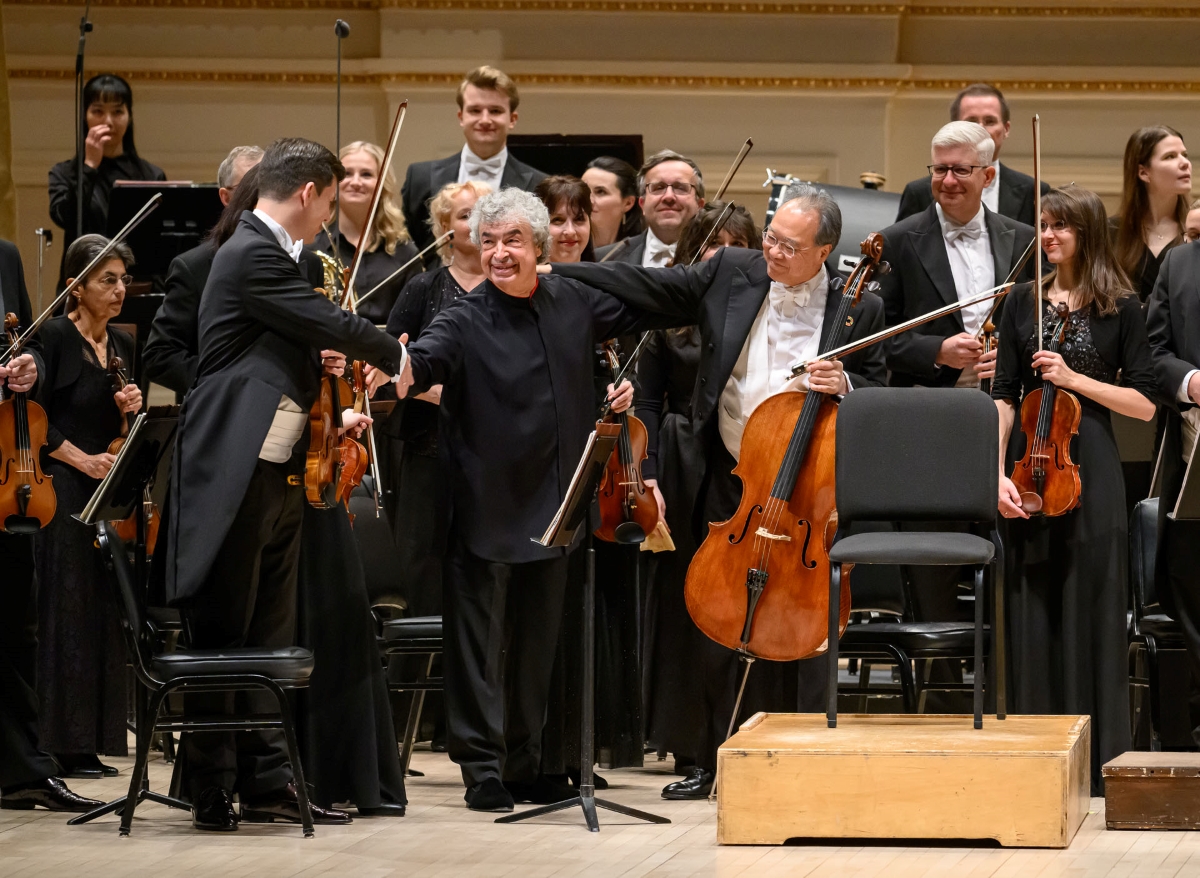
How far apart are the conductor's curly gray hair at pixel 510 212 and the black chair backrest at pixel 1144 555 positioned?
1648mm

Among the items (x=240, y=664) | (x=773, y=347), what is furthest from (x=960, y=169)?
(x=240, y=664)

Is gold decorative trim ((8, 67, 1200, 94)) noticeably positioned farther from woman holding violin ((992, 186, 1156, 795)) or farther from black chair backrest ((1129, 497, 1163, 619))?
black chair backrest ((1129, 497, 1163, 619))

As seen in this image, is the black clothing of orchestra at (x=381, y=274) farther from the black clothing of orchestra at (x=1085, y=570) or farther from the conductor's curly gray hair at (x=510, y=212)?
the black clothing of orchestra at (x=1085, y=570)

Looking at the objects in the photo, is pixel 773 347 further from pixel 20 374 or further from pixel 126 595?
pixel 20 374

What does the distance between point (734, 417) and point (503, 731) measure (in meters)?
0.91

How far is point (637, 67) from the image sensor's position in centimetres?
744

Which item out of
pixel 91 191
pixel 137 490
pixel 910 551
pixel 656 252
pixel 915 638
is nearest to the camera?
pixel 910 551

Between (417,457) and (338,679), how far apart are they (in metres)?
0.83

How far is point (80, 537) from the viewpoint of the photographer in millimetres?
4691

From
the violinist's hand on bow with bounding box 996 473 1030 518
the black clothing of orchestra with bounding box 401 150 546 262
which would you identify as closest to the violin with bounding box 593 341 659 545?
the violinist's hand on bow with bounding box 996 473 1030 518

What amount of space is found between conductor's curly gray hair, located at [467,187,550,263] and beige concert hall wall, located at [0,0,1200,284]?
3319 mm

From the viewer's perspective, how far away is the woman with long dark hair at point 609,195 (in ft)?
17.8

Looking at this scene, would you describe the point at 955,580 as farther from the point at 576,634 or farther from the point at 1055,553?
the point at 576,634

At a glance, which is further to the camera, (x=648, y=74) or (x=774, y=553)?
(x=648, y=74)
